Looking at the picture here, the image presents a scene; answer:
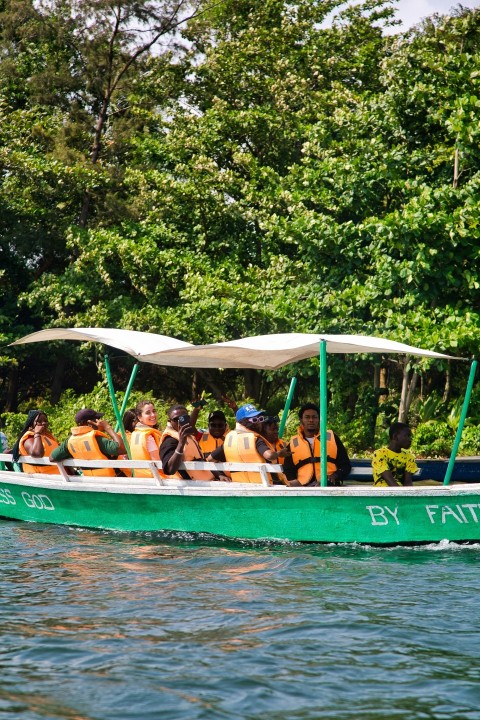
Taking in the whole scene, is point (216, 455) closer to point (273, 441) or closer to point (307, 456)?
point (273, 441)

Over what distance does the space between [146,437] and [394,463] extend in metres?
2.75

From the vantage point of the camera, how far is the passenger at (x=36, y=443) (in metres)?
12.3

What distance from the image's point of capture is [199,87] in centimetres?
2594

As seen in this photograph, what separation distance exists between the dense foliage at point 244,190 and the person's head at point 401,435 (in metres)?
6.41

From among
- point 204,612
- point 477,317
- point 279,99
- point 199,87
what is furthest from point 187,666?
point 199,87

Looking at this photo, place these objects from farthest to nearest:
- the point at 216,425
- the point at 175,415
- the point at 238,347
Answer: the point at 216,425 < the point at 175,415 < the point at 238,347

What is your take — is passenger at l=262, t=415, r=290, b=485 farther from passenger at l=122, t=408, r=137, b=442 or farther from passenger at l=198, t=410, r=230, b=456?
passenger at l=122, t=408, r=137, b=442

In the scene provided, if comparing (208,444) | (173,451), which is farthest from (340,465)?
(208,444)

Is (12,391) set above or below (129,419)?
above

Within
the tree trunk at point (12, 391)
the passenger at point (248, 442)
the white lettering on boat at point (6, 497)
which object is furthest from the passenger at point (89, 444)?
the tree trunk at point (12, 391)

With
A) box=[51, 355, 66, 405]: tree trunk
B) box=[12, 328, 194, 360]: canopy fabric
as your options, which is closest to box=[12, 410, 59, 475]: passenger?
box=[12, 328, 194, 360]: canopy fabric

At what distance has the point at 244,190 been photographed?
23125 millimetres

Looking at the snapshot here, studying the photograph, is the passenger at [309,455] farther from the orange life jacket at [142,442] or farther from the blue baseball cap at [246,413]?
the orange life jacket at [142,442]

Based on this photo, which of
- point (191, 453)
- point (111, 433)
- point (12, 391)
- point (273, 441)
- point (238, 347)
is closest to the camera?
point (238, 347)
